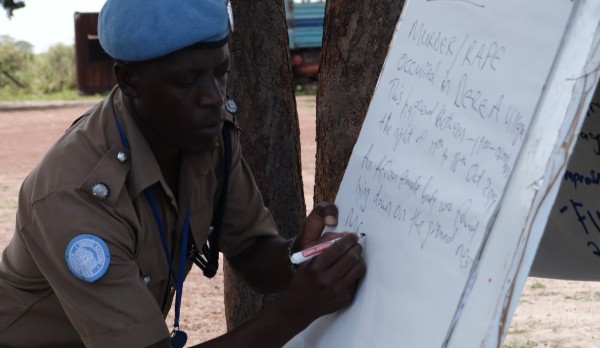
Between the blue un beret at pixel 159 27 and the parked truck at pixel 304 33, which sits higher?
the blue un beret at pixel 159 27

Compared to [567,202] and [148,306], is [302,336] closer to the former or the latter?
[148,306]

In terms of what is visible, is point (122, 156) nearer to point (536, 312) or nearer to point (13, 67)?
point (536, 312)

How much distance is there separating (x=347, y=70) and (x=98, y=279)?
1.37 meters

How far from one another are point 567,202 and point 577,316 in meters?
2.40

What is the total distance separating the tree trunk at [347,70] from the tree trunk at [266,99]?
0.67 ft

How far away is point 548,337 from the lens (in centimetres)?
468

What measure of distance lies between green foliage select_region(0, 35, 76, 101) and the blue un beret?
17569mm

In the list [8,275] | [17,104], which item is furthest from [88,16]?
[8,275]

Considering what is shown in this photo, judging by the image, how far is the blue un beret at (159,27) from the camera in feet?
7.18

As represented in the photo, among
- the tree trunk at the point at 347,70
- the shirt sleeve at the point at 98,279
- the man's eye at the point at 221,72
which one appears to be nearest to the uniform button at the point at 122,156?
the shirt sleeve at the point at 98,279

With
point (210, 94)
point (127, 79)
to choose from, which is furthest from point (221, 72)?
point (127, 79)

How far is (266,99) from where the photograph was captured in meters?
3.59

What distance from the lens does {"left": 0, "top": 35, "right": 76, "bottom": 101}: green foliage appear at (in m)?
20.0

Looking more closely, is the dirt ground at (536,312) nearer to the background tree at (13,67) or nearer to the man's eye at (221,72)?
the man's eye at (221,72)
